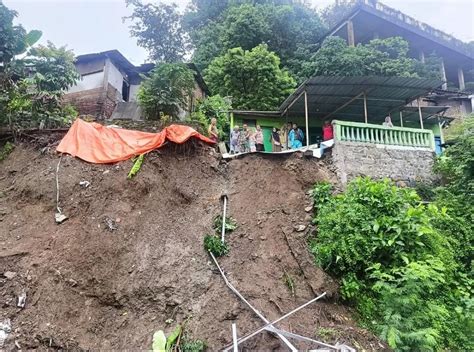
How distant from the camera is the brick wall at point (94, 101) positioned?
46.3 feet

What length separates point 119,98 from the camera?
605 inches

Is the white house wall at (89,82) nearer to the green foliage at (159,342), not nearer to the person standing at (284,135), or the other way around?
the person standing at (284,135)

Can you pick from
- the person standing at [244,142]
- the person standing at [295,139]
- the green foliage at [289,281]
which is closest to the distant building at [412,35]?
the person standing at [295,139]

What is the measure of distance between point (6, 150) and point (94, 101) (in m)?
4.70

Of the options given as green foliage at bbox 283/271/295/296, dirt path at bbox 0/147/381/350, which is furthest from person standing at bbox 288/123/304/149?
green foliage at bbox 283/271/295/296

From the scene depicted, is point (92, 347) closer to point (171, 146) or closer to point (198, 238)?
point (198, 238)

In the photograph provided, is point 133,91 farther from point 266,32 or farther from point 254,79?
point 266,32

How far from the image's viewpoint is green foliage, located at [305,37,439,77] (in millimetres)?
14961

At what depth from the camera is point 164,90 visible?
11461 mm

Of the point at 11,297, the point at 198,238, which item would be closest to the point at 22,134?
the point at 11,297

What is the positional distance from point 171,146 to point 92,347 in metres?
5.22

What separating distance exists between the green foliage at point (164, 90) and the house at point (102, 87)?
1773mm

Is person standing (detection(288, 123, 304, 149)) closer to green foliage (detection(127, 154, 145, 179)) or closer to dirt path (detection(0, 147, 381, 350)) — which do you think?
dirt path (detection(0, 147, 381, 350))

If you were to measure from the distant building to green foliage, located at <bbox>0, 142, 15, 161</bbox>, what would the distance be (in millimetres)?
14962
